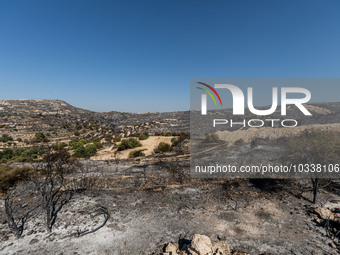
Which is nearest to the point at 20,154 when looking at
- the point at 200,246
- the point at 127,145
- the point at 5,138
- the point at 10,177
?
the point at 5,138

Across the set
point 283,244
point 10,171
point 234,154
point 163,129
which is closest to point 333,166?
point 283,244

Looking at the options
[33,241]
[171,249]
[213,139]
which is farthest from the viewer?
[213,139]

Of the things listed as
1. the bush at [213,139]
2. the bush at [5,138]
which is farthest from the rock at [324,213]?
the bush at [5,138]

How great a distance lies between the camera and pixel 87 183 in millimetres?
12781

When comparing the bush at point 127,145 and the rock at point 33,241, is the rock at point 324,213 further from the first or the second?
the bush at point 127,145

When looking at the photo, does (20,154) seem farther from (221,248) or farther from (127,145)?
(221,248)

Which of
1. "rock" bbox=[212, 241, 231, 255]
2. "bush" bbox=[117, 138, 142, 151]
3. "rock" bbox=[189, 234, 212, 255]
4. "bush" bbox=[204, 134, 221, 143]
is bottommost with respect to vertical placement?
"bush" bbox=[117, 138, 142, 151]

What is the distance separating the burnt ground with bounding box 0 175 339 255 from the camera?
21.1 ft

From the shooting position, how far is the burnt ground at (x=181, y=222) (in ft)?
21.1

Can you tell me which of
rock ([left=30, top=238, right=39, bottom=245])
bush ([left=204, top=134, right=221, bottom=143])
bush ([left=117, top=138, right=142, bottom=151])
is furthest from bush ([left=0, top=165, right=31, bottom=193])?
bush ([left=204, top=134, right=221, bottom=143])

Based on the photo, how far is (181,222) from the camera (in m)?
7.98

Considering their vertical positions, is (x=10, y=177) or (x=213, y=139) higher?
(x=213, y=139)

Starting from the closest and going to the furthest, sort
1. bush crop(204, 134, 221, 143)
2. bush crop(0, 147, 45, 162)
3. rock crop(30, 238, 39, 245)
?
1. rock crop(30, 238, 39, 245)
2. bush crop(0, 147, 45, 162)
3. bush crop(204, 134, 221, 143)

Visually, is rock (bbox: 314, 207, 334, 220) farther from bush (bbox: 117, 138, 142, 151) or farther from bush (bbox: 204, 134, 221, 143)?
bush (bbox: 117, 138, 142, 151)
